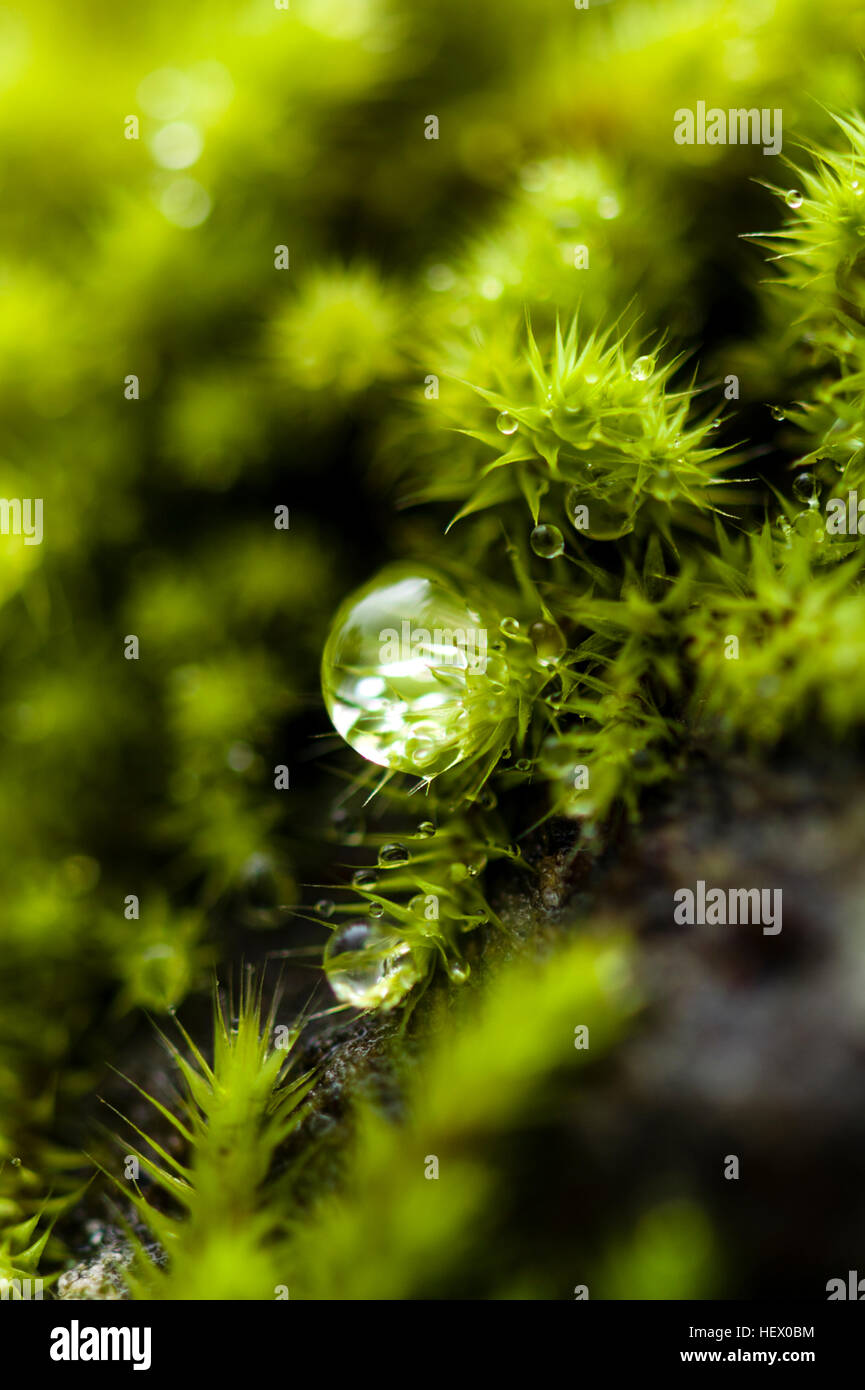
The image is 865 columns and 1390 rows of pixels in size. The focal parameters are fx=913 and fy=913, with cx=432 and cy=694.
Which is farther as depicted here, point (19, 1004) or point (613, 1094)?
point (19, 1004)

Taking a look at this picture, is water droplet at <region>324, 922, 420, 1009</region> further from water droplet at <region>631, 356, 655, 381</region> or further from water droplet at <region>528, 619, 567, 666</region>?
water droplet at <region>631, 356, 655, 381</region>

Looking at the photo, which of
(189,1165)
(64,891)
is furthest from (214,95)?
(189,1165)

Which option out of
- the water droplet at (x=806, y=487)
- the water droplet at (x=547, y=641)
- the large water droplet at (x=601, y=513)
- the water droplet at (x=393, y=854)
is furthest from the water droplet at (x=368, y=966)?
the water droplet at (x=806, y=487)

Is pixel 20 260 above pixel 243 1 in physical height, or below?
below

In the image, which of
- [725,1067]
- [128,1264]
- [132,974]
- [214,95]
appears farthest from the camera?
[214,95]

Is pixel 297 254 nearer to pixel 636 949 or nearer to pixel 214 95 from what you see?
pixel 214 95

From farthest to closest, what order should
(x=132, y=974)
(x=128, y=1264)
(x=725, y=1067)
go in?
(x=132, y=974), (x=128, y=1264), (x=725, y=1067)
